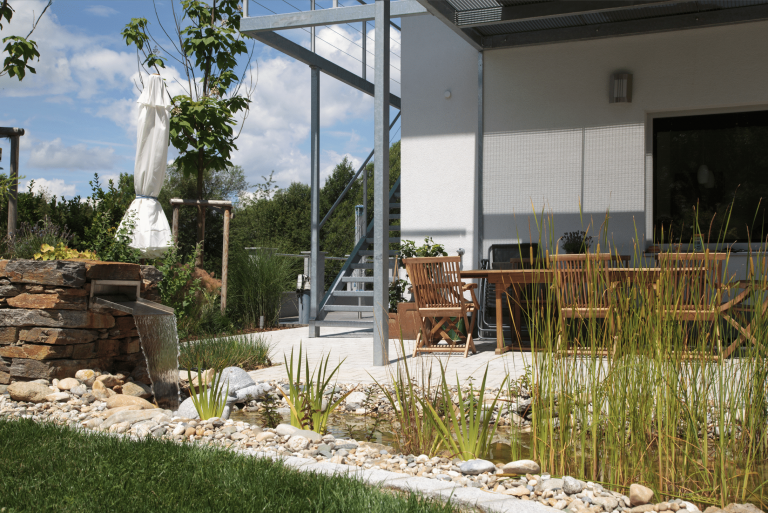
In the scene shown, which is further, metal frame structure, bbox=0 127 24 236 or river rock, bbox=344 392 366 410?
metal frame structure, bbox=0 127 24 236

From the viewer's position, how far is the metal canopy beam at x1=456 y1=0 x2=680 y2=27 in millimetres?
6311

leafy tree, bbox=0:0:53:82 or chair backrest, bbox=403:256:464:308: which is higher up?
leafy tree, bbox=0:0:53:82

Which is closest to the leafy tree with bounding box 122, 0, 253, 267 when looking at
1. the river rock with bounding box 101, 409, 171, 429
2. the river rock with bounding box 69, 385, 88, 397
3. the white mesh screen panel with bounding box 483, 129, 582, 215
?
the white mesh screen panel with bounding box 483, 129, 582, 215

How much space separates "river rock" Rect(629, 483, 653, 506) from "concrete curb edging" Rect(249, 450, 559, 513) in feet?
1.13

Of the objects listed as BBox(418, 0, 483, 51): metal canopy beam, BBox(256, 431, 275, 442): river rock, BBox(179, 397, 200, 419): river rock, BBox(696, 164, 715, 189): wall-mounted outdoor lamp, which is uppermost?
BBox(418, 0, 483, 51): metal canopy beam

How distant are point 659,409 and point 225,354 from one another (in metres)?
3.58

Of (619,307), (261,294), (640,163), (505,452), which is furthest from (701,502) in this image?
(261,294)

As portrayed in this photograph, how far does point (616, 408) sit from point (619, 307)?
41 centimetres

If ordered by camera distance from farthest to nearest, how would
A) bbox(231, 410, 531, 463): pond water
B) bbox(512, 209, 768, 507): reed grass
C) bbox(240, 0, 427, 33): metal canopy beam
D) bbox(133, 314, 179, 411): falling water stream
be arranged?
1. bbox(240, 0, 427, 33): metal canopy beam
2. bbox(133, 314, 179, 411): falling water stream
3. bbox(231, 410, 531, 463): pond water
4. bbox(512, 209, 768, 507): reed grass

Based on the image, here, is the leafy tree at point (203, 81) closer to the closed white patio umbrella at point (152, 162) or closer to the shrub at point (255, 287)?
the shrub at point (255, 287)

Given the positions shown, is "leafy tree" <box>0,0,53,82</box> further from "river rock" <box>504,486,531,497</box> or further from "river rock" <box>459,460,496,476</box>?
"river rock" <box>504,486,531,497</box>

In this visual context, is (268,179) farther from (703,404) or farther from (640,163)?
(703,404)

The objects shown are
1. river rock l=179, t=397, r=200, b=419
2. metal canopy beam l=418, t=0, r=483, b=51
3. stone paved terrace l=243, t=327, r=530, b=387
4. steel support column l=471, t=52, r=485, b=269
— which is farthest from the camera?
steel support column l=471, t=52, r=485, b=269

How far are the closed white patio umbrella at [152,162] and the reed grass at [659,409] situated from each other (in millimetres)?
5364
